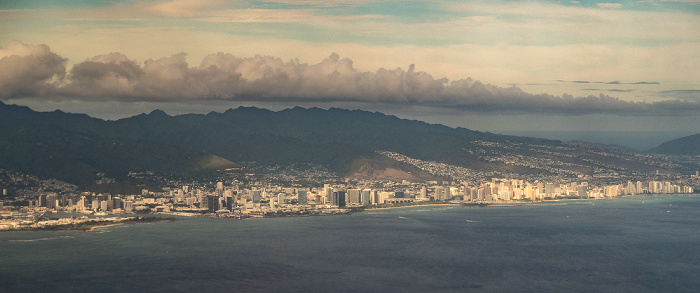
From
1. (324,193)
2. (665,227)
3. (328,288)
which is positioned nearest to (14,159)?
(324,193)

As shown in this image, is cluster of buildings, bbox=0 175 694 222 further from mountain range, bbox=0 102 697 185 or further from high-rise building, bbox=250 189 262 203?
mountain range, bbox=0 102 697 185

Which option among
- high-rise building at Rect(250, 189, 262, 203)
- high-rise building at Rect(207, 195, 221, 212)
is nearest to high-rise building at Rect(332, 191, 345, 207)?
high-rise building at Rect(250, 189, 262, 203)

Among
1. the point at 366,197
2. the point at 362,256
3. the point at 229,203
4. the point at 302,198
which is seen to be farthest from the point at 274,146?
the point at 362,256

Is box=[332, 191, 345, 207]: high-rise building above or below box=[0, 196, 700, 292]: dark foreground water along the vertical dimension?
above

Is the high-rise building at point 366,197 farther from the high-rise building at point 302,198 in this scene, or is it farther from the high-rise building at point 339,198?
the high-rise building at point 302,198

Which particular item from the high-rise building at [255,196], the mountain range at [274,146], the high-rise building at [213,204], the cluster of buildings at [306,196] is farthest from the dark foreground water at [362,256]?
the mountain range at [274,146]

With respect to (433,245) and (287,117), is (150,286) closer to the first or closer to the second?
(433,245)

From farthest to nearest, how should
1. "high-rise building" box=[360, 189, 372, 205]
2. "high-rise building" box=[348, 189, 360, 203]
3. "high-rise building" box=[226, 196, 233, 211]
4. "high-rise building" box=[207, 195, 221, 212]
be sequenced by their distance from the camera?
1. "high-rise building" box=[360, 189, 372, 205]
2. "high-rise building" box=[348, 189, 360, 203]
3. "high-rise building" box=[226, 196, 233, 211]
4. "high-rise building" box=[207, 195, 221, 212]
